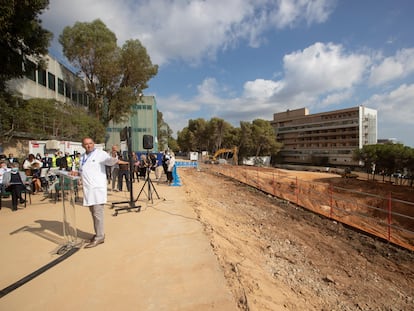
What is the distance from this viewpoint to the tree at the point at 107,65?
20938mm

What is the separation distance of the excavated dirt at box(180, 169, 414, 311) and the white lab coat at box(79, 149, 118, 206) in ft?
6.95

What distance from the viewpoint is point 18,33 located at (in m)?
10.3

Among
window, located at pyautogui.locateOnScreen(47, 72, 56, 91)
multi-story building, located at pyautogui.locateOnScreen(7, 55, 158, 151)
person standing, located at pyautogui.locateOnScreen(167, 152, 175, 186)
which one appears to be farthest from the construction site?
window, located at pyautogui.locateOnScreen(47, 72, 56, 91)

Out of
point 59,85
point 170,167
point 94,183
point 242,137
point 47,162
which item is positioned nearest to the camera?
point 94,183

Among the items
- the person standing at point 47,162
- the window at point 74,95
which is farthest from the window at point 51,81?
the person standing at point 47,162

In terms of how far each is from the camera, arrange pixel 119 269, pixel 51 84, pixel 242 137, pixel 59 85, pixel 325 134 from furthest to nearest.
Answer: pixel 325 134 < pixel 242 137 < pixel 59 85 < pixel 51 84 < pixel 119 269

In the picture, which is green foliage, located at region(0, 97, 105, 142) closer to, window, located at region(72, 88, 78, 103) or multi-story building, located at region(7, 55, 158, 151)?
multi-story building, located at region(7, 55, 158, 151)

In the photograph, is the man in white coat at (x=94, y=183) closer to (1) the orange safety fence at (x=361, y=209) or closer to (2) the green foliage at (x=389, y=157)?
(1) the orange safety fence at (x=361, y=209)

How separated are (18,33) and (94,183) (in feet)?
38.8

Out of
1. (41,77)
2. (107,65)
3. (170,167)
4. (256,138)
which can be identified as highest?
(107,65)

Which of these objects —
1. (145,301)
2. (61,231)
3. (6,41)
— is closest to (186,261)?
(145,301)

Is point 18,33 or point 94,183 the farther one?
point 18,33

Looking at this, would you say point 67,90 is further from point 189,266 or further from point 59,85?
point 189,266

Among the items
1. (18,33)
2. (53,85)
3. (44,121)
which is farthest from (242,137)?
(18,33)
